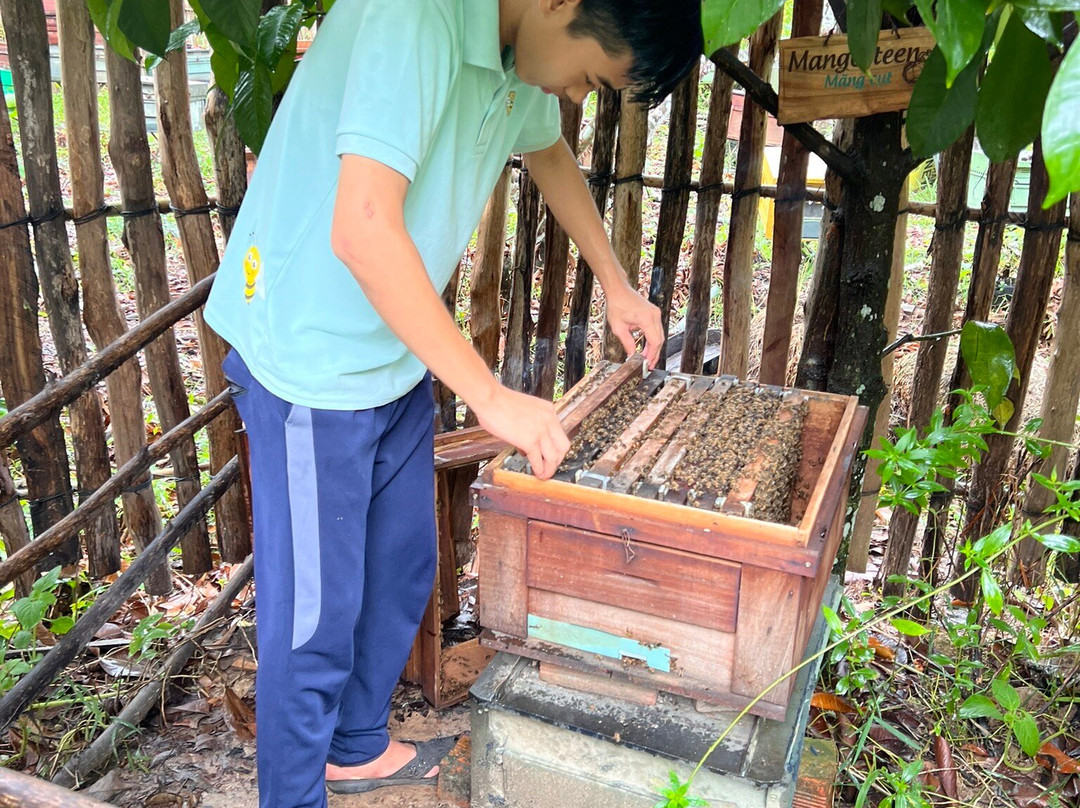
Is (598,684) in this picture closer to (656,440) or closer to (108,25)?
(656,440)

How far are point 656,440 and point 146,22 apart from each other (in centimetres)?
131

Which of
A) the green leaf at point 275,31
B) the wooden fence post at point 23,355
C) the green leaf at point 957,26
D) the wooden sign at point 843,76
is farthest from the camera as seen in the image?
the wooden fence post at point 23,355

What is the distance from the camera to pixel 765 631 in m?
1.62

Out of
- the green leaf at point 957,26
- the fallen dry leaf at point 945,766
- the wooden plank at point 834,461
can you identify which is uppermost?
the green leaf at point 957,26

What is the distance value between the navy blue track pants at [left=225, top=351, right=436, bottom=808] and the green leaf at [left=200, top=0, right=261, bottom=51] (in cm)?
61

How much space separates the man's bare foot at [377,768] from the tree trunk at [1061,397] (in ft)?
6.53

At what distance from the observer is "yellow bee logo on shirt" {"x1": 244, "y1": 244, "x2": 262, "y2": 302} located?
5.81 feet

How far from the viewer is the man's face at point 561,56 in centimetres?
159

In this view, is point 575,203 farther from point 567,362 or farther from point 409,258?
point 567,362

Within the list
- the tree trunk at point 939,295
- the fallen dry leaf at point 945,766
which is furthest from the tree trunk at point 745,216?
the fallen dry leaf at point 945,766

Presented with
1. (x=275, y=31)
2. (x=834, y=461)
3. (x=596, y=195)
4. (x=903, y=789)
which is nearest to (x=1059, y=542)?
(x=834, y=461)

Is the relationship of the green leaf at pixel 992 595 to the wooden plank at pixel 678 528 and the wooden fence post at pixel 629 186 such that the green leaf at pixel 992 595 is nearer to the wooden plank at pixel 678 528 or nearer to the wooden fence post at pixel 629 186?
the wooden plank at pixel 678 528

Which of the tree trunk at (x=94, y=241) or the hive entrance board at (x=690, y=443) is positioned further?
the tree trunk at (x=94, y=241)

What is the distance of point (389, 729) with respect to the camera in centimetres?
254
